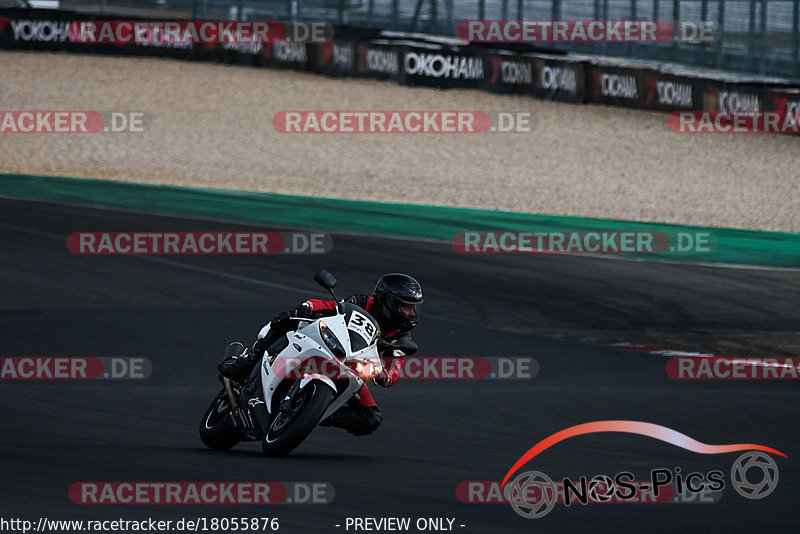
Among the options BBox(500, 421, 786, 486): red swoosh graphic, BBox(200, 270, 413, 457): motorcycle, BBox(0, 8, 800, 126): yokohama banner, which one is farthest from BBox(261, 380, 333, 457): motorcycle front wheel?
BBox(0, 8, 800, 126): yokohama banner

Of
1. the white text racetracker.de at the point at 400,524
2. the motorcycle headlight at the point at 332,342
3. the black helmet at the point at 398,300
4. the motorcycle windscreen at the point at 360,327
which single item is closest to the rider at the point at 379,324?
the black helmet at the point at 398,300

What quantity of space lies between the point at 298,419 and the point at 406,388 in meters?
3.65

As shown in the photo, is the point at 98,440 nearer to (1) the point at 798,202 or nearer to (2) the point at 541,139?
(1) the point at 798,202

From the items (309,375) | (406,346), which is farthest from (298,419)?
(406,346)

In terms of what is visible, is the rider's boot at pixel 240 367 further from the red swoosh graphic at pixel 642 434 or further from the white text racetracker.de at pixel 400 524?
the white text racetracker.de at pixel 400 524

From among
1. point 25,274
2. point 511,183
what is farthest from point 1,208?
point 511,183

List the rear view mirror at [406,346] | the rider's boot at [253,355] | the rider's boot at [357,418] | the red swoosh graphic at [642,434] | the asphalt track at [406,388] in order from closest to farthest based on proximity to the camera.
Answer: the asphalt track at [406,388], the rear view mirror at [406,346], the rider's boot at [357,418], the rider's boot at [253,355], the red swoosh graphic at [642,434]

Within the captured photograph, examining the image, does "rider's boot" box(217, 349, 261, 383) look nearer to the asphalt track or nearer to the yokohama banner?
the asphalt track

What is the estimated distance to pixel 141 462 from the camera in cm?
729

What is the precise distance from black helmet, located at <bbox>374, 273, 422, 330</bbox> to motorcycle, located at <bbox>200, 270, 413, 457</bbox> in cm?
21

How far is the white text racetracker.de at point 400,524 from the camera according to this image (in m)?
6.04

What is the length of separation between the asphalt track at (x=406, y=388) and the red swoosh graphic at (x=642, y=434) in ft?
0.36

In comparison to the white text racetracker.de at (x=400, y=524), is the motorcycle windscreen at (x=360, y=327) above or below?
above

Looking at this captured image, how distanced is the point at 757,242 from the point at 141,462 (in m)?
12.8
